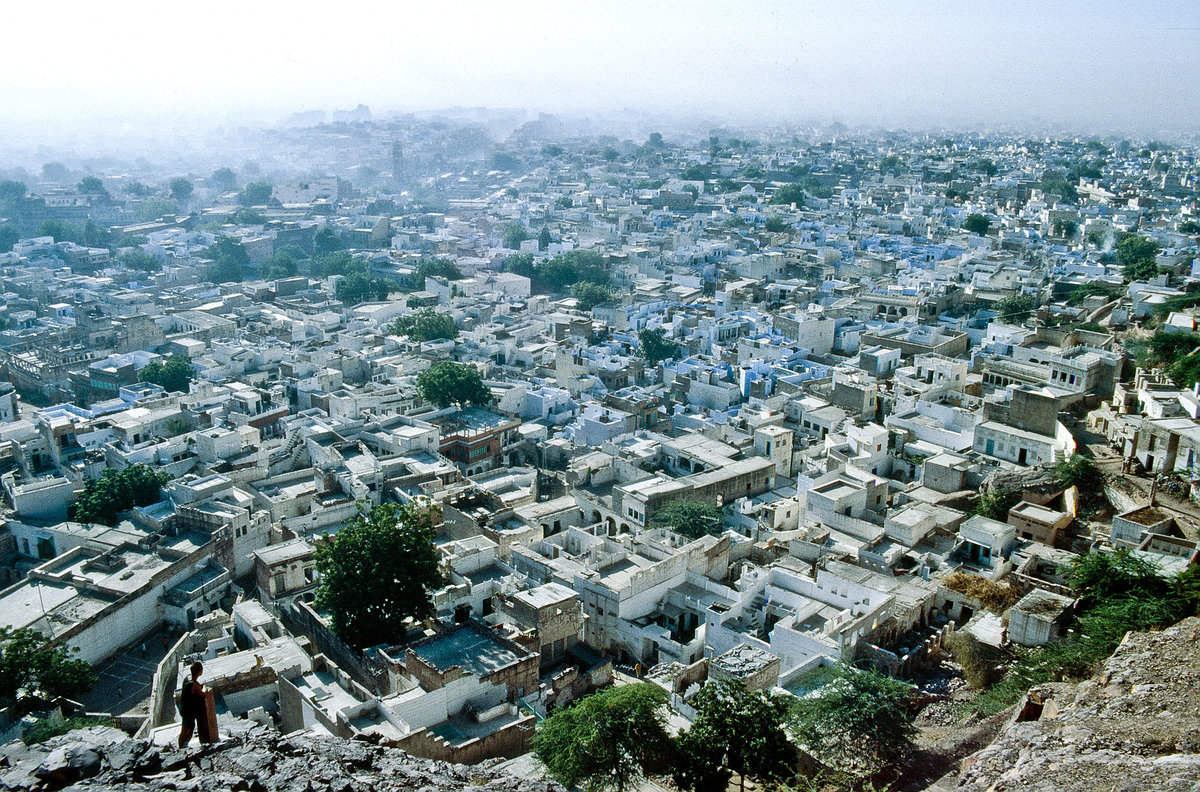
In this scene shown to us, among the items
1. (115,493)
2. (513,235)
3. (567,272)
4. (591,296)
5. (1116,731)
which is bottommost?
(115,493)

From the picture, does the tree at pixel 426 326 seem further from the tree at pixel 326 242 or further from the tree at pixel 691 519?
the tree at pixel 326 242

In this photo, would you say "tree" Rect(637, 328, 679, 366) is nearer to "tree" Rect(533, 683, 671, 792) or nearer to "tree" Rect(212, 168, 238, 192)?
"tree" Rect(533, 683, 671, 792)

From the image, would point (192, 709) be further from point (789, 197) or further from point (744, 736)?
point (789, 197)


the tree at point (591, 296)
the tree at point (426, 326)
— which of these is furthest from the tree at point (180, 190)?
the tree at point (426, 326)

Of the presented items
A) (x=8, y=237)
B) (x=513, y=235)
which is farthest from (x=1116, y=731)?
(x=8, y=237)

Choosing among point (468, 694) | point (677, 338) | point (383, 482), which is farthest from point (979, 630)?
point (677, 338)

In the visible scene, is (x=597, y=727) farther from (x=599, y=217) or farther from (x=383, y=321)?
(x=599, y=217)

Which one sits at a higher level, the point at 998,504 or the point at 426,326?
the point at 426,326
